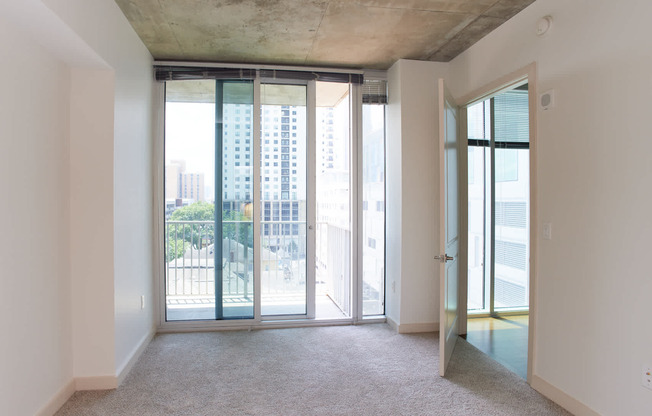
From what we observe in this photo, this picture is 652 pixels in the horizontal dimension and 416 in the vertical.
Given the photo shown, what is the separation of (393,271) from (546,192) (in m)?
1.72

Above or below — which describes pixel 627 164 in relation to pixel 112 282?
above

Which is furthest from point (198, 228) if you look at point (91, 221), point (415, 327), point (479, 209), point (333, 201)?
point (479, 209)

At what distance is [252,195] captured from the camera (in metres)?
3.71

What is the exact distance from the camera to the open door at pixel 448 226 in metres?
2.67

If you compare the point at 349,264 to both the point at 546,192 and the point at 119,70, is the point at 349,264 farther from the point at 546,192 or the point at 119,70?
the point at 119,70

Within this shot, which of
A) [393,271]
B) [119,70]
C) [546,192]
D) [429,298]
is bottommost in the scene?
[429,298]

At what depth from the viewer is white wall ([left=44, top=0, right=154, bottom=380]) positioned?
231cm

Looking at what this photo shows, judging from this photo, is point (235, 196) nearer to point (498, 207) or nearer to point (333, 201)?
point (333, 201)

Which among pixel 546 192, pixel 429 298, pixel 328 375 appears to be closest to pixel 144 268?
pixel 328 375

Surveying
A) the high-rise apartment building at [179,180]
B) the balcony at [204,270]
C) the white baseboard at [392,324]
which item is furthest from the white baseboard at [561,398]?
the high-rise apartment building at [179,180]

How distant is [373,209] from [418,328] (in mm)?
1266

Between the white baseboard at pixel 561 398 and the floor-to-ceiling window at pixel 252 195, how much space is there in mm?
1740

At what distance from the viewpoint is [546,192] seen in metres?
2.41

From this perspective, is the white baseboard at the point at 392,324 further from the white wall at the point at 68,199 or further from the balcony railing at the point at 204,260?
the white wall at the point at 68,199
